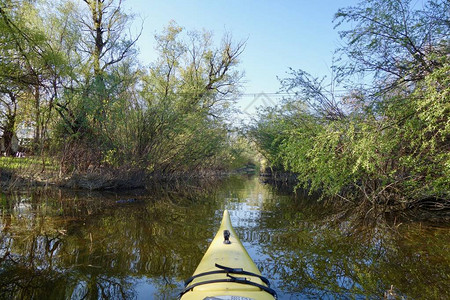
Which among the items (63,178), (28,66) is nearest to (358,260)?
(28,66)

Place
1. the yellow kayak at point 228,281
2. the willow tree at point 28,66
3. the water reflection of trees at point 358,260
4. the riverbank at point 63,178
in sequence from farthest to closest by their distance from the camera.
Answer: the riverbank at point 63,178 < the willow tree at point 28,66 < the water reflection of trees at point 358,260 < the yellow kayak at point 228,281

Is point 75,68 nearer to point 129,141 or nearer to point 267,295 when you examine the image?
point 129,141

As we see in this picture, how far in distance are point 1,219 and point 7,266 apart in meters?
3.29

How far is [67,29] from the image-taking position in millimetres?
15633

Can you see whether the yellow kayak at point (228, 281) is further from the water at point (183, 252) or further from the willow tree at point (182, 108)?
the willow tree at point (182, 108)

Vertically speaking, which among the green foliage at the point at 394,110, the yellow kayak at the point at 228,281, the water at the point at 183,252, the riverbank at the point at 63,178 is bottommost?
the water at the point at 183,252

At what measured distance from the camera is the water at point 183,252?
3.84 meters

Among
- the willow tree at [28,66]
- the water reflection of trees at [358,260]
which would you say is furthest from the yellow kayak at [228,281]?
the willow tree at [28,66]

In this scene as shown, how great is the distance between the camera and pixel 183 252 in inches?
205

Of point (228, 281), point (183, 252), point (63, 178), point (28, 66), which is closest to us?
point (228, 281)

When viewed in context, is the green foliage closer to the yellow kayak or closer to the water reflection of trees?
the water reflection of trees

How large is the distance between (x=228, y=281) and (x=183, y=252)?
2.38 m

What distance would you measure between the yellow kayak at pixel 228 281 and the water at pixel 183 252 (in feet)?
2.03

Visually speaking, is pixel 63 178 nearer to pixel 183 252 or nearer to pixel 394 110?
pixel 183 252
